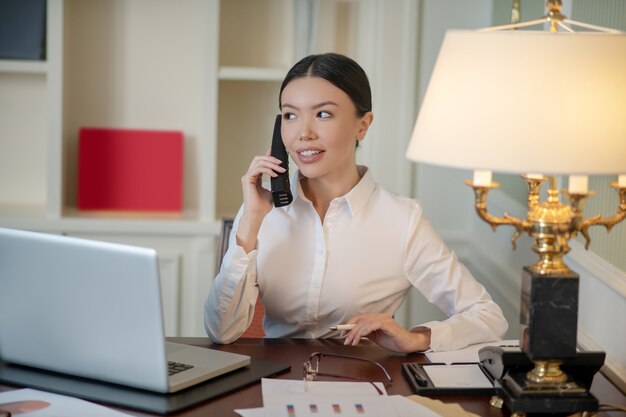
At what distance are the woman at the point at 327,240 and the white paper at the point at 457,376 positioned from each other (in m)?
0.34

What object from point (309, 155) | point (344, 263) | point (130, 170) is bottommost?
point (344, 263)

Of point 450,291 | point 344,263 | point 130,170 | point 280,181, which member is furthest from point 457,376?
point 130,170

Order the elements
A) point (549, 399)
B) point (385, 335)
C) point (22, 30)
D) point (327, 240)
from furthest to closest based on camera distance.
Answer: point (22, 30) < point (327, 240) < point (385, 335) < point (549, 399)

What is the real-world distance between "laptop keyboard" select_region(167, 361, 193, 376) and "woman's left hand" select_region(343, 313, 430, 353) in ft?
1.13

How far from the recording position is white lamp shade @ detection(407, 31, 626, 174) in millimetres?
1380

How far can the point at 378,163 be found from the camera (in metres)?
3.43

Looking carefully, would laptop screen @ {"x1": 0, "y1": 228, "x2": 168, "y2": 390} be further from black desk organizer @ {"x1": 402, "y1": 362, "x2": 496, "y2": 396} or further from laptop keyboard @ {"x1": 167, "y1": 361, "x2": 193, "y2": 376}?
black desk organizer @ {"x1": 402, "y1": 362, "x2": 496, "y2": 396}

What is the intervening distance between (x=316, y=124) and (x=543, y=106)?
858mm

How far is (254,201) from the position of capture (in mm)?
2201

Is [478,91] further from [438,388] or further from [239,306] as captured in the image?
[239,306]

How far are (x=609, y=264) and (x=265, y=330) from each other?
2.79ft

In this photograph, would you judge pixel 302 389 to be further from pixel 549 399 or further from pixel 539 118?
pixel 539 118

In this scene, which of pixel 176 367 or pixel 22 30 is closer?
pixel 176 367

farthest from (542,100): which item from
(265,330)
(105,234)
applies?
(105,234)
